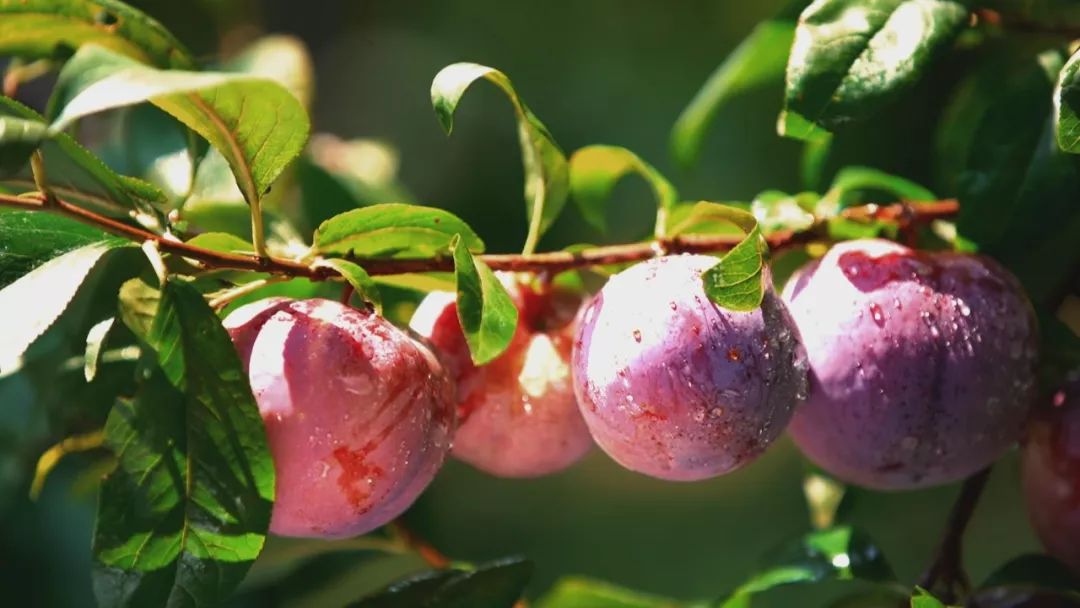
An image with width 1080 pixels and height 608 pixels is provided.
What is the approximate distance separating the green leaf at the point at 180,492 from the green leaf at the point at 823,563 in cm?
27

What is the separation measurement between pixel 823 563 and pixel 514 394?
0.20 m

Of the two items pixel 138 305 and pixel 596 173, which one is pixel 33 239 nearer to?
pixel 138 305

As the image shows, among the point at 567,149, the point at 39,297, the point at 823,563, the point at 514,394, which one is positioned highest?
the point at 39,297

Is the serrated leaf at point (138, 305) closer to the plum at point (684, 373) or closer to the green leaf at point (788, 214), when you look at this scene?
the plum at point (684, 373)

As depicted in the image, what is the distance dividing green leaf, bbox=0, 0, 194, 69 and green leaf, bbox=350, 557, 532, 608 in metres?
0.29

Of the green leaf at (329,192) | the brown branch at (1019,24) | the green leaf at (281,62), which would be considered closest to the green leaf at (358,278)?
the green leaf at (329,192)

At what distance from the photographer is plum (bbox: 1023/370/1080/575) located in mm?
536

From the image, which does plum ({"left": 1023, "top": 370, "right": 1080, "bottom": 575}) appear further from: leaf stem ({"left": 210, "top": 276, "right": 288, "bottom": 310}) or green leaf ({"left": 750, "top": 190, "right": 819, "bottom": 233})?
leaf stem ({"left": 210, "top": 276, "right": 288, "bottom": 310})

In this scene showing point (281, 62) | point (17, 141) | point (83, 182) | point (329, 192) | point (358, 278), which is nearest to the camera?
point (17, 141)

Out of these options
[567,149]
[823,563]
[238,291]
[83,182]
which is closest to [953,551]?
[823,563]

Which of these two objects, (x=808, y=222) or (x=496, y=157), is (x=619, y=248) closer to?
(x=808, y=222)

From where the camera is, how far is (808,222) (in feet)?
1.80

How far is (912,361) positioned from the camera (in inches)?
18.8

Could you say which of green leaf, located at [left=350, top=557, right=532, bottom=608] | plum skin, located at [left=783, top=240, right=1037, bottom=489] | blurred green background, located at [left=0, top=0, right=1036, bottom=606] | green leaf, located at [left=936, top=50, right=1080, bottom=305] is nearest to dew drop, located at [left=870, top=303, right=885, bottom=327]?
plum skin, located at [left=783, top=240, right=1037, bottom=489]
